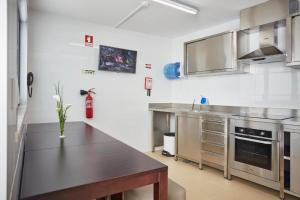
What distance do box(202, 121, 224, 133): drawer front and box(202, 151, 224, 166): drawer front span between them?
16.8 inches

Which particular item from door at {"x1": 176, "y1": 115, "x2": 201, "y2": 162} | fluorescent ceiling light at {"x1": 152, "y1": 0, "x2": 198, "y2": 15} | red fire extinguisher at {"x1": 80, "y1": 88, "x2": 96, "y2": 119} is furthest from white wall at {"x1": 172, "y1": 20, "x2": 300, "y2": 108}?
red fire extinguisher at {"x1": 80, "y1": 88, "x2": 96, "y2": 119}

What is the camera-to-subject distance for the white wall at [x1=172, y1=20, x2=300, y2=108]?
313 cm

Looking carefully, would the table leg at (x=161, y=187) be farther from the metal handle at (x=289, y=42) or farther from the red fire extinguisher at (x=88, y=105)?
the red fire extinguisher at (x=88, y=105)

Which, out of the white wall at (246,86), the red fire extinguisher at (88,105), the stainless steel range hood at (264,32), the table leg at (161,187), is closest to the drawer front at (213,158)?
the white wall at (246,86)

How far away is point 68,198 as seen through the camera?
94cm

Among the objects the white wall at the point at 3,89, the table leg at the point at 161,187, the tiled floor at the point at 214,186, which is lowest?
the tiled floor at the point at 214,186

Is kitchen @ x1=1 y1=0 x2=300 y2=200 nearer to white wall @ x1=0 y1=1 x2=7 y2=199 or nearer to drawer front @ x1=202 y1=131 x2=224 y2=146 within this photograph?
drawer front @ x1=202 y1=131 x2=224 y2=146

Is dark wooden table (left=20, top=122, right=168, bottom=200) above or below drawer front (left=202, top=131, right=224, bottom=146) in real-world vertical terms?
above

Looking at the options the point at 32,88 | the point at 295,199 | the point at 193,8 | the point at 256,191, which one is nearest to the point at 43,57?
the point at 32,88

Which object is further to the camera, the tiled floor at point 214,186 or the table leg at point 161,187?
the tiled floor at point 214,186

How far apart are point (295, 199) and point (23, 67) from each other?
4.14 metres

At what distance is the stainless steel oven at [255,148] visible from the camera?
8.90 feet

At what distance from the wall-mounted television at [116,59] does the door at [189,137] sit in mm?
1541

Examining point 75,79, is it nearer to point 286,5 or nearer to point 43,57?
point 43,57
